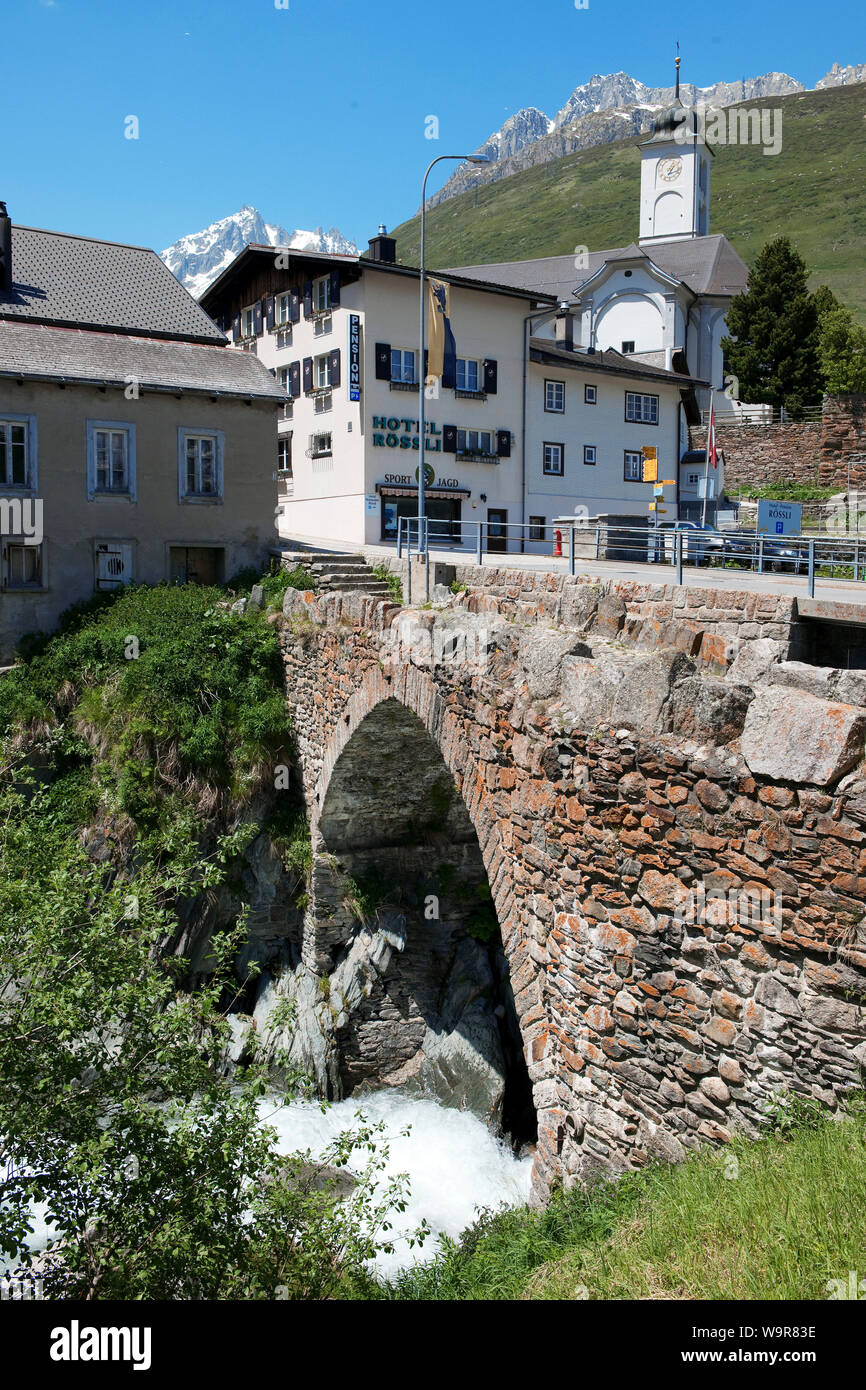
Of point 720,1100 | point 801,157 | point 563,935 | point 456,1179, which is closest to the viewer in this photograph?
point 720,1100

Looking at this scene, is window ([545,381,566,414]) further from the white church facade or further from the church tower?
the church tower

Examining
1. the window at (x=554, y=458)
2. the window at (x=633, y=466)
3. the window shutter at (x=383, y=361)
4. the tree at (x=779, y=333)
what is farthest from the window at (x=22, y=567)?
the tree at (x=779, y=333)

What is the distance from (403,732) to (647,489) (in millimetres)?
25988

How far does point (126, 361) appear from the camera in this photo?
21453mm

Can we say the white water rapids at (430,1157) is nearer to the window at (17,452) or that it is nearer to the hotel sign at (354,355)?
the window at (17,452)

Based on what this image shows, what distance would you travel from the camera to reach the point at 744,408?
48.8 metres

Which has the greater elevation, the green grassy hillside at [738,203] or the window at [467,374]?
the green grassy hillside at [738,203]

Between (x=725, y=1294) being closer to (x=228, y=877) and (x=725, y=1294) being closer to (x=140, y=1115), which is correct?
(x=140, y=1115)

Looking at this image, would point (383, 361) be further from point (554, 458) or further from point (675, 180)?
point (675, 180)

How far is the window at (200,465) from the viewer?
2184 centimetres

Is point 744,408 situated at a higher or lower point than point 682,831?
higher

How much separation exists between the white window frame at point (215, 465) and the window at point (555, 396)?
571 inches

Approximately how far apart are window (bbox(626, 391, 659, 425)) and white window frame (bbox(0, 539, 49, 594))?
76.0 feet
